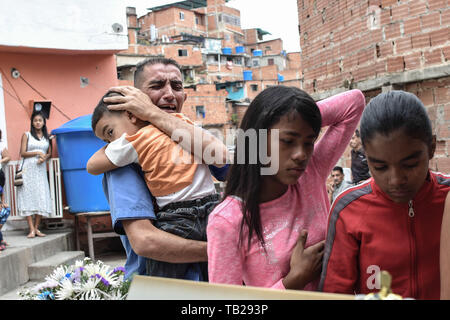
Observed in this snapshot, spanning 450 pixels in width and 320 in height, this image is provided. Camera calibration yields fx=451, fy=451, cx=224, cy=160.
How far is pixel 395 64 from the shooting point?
577 centimetres

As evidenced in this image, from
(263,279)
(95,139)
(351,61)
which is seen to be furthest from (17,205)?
(263,279)

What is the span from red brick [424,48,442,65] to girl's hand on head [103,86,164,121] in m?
4.48

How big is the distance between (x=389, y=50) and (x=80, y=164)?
193 inches

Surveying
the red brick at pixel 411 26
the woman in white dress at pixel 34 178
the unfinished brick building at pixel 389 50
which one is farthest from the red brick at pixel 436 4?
the woman in white dress at pixel 34 178

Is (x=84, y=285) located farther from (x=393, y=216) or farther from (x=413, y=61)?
(x=413, y=61)

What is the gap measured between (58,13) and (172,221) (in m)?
7.32

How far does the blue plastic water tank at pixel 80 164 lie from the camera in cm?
710

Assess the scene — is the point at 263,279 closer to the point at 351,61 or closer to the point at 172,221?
the point at 172,221

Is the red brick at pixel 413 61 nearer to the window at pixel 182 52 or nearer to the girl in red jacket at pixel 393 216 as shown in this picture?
the girl in red jacket at pixel 393 216

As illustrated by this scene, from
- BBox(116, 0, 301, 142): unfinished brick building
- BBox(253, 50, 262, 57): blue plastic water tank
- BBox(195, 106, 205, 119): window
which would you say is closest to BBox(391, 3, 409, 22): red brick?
BBox(116, 0, 301, 142): unfinished brick building

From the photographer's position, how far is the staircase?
5.66m

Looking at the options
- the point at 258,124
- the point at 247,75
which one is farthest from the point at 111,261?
the point at 247,75

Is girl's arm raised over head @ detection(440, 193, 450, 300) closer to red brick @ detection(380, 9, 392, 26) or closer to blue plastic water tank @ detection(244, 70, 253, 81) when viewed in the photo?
Result: red brick @ detection(380, 9, 392, 26)

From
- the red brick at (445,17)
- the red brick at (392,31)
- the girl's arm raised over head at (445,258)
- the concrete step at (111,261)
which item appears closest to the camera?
the girl's arm raised over head at (445,258)
